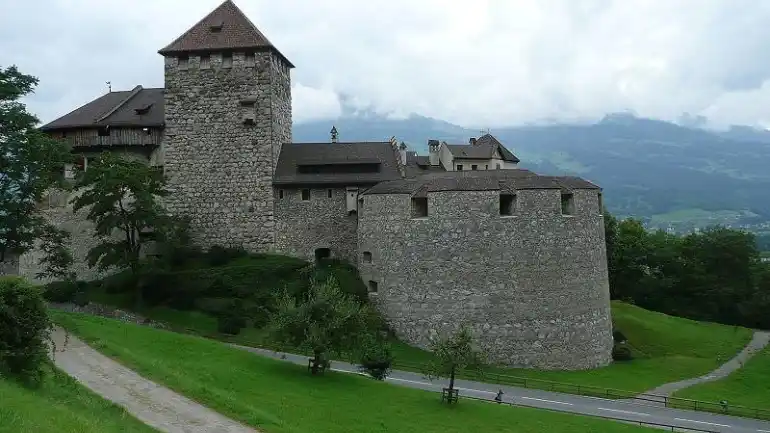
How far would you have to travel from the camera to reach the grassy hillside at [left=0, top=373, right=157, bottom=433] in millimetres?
13648

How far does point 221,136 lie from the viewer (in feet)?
144

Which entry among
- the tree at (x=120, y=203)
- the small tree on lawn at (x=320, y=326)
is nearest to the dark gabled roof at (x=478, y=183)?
the tree at (x=120, y=203)

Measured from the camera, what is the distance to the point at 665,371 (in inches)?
1549

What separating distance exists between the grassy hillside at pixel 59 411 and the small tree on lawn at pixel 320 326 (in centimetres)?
914

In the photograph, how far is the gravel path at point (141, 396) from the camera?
1830cm

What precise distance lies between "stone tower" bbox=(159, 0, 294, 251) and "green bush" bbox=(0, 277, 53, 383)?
25392mm

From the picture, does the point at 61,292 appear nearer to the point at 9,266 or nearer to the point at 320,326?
the point at 9,266

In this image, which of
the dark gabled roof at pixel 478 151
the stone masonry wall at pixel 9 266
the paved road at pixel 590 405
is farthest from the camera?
the dark gabled roof at pixel 478 151

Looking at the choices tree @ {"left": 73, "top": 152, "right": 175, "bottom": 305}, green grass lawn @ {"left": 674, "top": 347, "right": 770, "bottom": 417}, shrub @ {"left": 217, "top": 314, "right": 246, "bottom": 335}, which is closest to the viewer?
green grass lawn @ {"left": 674, "top": 347, "right": 770, "bottom": 417}

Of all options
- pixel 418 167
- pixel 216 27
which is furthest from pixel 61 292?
pixel 418 167

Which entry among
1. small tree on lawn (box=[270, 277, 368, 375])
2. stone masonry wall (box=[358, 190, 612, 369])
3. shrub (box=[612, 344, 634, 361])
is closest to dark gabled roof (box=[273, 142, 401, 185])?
stone masonry wall (box=[358, 190, 612, 369])

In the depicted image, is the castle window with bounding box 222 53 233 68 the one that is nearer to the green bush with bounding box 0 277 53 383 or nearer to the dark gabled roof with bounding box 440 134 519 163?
the dark gabled roof with bounding box 440 134 519 163

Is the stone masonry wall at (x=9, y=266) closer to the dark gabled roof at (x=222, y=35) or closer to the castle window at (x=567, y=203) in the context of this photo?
the dark gabled roof at (x=222, y=35)

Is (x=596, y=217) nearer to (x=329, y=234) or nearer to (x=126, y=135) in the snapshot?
(x=329, y=234)
